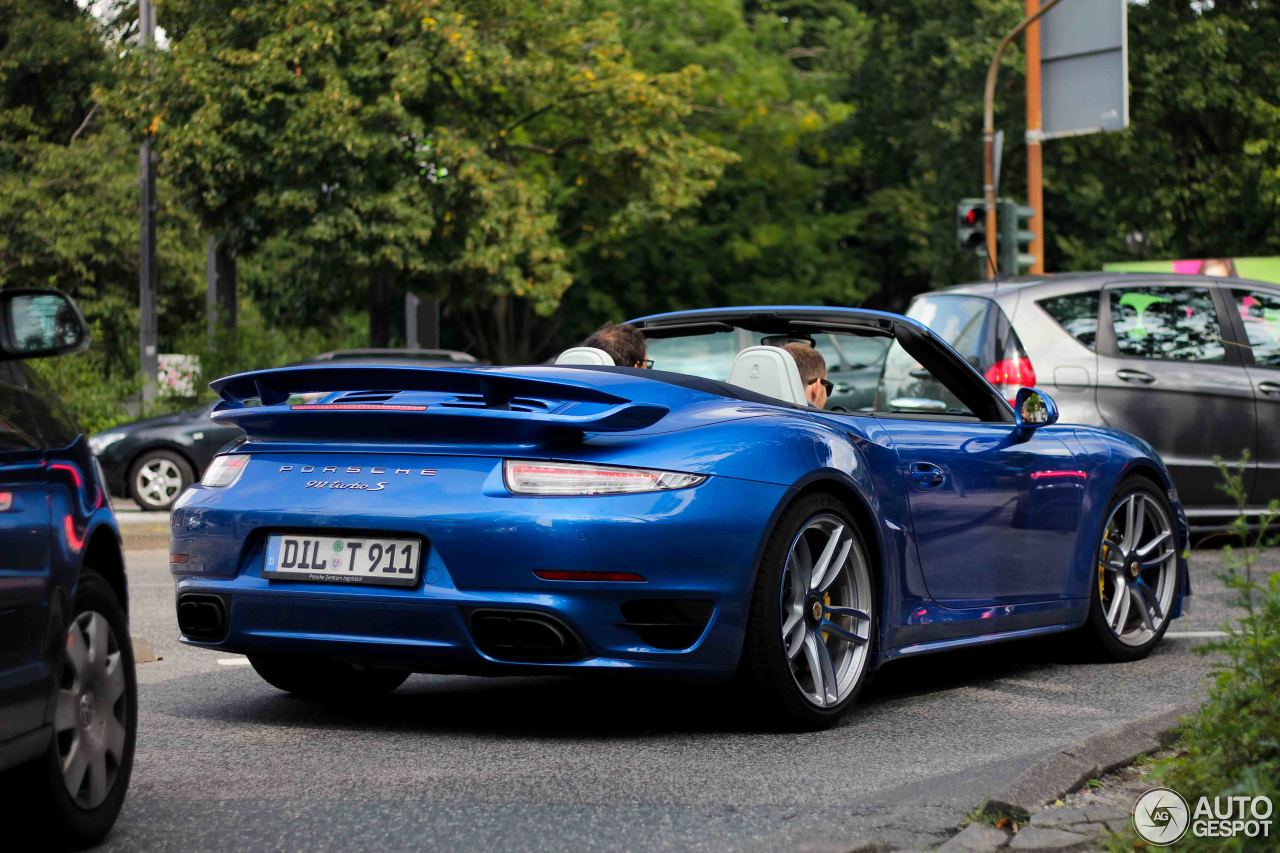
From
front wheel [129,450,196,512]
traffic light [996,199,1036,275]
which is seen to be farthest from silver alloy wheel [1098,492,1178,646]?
traffic light [996,199,1036,275]

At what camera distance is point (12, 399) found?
3.95 metres

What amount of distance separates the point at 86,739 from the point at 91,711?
8 cm

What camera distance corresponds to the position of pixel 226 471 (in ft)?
19.1

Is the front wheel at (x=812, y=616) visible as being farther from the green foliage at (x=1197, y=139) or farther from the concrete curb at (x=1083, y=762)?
the green foliage at (x=1197, y=139)

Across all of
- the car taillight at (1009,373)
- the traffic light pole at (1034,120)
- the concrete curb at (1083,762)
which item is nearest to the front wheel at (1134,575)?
the concrete curb at (1083,762)

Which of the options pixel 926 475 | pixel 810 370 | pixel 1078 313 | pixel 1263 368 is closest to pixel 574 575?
pixel 926 475

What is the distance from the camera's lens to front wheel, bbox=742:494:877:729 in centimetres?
554

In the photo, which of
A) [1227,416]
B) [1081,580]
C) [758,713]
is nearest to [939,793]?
[758,713]

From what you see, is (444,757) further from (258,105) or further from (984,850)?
(258,105)

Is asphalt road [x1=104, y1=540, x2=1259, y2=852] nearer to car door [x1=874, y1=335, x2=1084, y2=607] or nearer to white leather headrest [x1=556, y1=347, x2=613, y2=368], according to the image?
car door [x1=874, y1=335, x2=1084, y2=607]

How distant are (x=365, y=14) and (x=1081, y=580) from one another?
19.1m

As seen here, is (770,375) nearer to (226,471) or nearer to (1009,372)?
(226,471)

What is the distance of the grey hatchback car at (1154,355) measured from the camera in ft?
37.4

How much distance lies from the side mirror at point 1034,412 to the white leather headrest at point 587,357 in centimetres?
152
